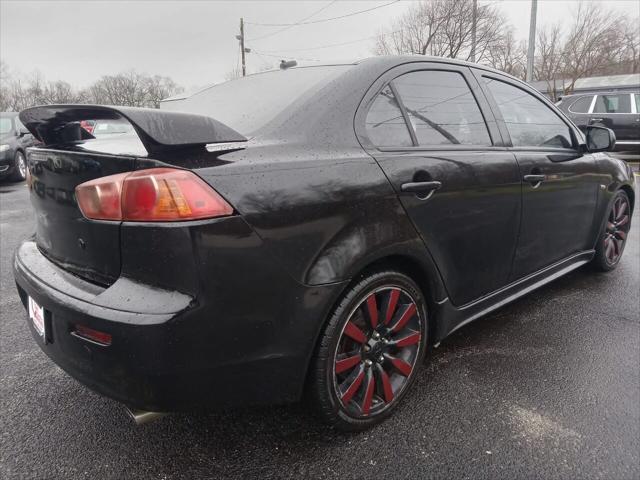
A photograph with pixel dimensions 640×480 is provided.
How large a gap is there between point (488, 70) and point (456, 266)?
49.8 inches

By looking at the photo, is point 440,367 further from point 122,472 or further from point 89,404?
point 89,404

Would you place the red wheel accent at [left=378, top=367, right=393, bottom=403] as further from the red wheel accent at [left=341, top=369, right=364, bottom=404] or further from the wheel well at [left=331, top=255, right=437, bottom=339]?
the wheel well at [left=331, top=255, right=437, bottom=339]

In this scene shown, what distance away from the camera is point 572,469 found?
174cm

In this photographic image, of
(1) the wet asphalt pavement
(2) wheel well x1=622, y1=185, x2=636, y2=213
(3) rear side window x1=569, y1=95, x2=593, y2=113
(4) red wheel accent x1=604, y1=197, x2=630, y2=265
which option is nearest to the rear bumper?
(1) the wet asphalt pavement

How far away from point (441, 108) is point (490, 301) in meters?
1.08

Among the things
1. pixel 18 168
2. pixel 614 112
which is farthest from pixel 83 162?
pixel 614 112

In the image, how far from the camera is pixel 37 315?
5.68 ft

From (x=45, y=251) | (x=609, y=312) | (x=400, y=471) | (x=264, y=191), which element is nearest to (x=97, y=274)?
(x=45, y=251)

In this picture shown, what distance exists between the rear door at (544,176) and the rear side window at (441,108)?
0.22 meters

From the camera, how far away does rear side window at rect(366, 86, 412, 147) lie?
1.89 meters

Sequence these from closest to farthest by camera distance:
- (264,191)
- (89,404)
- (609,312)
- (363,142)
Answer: (264,191), (363,142), (89,404), (609,312)

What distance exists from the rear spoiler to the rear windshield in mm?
199

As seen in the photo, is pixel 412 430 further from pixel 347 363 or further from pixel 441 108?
pixel 441 108

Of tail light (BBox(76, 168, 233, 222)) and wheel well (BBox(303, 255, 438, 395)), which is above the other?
tail light (BBox(76, 168, 233, 222))
